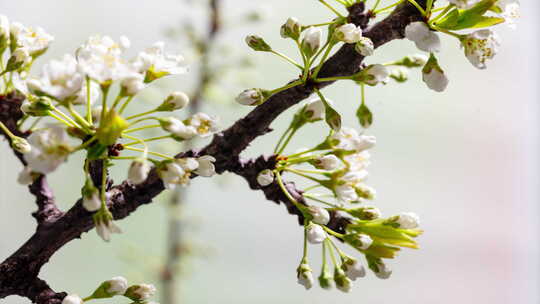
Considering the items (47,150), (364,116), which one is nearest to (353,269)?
(364,116)

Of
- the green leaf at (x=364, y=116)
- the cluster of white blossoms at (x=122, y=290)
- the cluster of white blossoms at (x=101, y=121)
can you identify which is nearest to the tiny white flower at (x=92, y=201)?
the cluster of white blossoms at (x=101, y=121)

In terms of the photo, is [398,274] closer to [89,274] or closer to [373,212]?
[89,274]

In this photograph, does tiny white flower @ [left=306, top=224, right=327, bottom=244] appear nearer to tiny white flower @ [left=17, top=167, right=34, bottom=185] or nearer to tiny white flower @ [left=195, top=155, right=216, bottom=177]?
tiny white flower @ [left=195, top=155, right=216, bottom=177]

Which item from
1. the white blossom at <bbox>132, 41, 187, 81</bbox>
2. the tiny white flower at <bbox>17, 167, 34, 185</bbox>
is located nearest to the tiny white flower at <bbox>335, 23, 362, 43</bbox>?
the white blossom at <bbox>132, 41, 187, 81</bbox>

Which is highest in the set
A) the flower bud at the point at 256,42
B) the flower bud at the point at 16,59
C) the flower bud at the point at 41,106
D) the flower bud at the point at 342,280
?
the flower bud at the point at 256,42

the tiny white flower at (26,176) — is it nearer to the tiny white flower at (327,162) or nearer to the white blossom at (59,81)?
the white blossom at (59,81)

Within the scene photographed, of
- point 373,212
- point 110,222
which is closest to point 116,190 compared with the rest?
point 110,222

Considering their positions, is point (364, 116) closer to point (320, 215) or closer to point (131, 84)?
point (320, 215)
